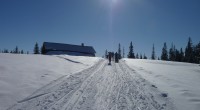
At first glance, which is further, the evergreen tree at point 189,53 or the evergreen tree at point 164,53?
the evergreen tree at point 164,53

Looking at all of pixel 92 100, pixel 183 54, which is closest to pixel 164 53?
pixel 183 54

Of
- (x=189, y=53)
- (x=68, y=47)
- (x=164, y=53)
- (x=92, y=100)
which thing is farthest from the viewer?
(x=164, y=53)

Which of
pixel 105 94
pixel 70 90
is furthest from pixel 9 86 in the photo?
pixel 105 94

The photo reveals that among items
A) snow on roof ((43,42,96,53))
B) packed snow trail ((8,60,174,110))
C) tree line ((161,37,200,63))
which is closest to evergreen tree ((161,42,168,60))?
tree line ((161,37,200,63))

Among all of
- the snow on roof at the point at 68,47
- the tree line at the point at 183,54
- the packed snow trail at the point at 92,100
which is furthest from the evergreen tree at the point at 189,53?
the packed snow trail at the point at 92,100

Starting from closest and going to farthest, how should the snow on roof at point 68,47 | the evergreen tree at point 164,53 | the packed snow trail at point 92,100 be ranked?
1. the packed snow trail at point 92,100
2. the snow on roof at point 68,47
3. the evergreen tree at point 164,53

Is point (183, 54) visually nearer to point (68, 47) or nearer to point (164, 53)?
point (164, 53)

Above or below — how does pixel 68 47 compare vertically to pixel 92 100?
above

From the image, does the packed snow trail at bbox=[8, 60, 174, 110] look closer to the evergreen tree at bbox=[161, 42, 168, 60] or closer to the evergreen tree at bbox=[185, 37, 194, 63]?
the evergreen tree at bbox=[185, 37, 194, 63]

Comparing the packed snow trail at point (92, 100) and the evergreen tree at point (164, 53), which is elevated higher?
the evergreen tree at point (164, 53)

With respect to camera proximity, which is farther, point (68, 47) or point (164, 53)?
point (164, 53)

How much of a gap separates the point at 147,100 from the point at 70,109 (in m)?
3.04

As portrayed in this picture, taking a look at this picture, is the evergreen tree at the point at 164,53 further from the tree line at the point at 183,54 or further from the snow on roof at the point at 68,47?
the snow on roof at the point at 68,47

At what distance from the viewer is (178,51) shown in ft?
227
